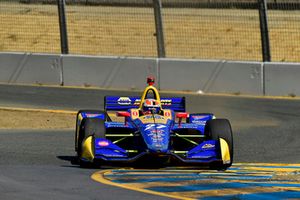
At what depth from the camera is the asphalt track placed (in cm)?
998

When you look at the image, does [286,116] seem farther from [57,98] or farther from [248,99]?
[57,98]

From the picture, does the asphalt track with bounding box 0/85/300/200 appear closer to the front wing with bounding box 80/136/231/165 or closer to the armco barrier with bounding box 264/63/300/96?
the front wing with bounding box 80/136/231/165

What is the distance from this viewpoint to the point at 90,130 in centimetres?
1212

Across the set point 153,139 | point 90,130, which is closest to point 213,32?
point 90,130

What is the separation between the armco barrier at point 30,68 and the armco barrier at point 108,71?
30cm

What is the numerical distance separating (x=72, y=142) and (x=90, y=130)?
9.28ft

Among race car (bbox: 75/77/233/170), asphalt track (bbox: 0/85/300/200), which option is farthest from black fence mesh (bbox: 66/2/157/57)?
race car (bbox: 75/77/233/170)

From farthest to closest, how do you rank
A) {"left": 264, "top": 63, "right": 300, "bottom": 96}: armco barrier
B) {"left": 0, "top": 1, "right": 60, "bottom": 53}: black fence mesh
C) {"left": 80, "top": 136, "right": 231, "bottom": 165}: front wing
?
{"left": 0, "top": 1, "right": 60, "bottom": 53}: black fence mesh < {"left": 264, "top": 63, "right": 300, "bottom": 96}: armco barrier < {"left": 80, "top": 136, "right": 231, "bottom": 165}: front wing

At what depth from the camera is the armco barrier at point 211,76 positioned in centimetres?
2095

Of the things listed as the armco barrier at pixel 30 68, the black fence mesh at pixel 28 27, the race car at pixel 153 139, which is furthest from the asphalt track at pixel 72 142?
the black fence mesh at pixel 28 27

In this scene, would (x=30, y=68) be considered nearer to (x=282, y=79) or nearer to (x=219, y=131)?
(x=282, y=79)

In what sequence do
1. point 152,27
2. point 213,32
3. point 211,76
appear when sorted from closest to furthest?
point 211,76, point 152,27, point 213,32

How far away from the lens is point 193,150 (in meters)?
12.0

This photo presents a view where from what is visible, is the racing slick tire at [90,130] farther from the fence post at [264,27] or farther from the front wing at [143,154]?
the fence post at [264,27]
